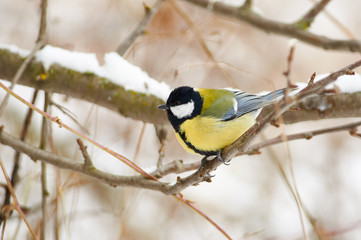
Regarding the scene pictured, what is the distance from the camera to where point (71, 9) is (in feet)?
15.2

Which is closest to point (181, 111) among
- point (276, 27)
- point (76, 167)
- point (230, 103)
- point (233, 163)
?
point (230, 103)

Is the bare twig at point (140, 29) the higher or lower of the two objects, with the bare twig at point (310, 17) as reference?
higher

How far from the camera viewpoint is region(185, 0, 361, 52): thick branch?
2101 mm

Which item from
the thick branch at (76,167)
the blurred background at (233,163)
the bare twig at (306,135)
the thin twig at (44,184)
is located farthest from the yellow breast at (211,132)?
the blurred background at (233,163)

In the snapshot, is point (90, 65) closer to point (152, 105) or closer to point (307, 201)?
point (152, 105)

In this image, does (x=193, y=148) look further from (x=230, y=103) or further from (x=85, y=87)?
(x=85, y=87)

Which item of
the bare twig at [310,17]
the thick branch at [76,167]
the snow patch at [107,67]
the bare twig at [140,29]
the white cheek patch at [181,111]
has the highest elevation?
the bare twig at [140,29]

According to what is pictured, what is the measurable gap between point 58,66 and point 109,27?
85.1 inches

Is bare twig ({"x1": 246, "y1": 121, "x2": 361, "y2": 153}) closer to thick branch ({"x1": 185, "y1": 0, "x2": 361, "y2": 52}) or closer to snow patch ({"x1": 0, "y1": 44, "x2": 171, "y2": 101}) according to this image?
Result: thick branch ({"x1": 185, "y1": 0, "x2": 361, "y2": 52})

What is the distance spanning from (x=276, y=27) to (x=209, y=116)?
0.69 meters

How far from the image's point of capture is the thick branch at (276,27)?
2101 millimetres

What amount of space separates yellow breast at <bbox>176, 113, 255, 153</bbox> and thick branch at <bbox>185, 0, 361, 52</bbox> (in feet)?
1.92

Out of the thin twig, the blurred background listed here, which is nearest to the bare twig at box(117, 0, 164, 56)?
the thin twig

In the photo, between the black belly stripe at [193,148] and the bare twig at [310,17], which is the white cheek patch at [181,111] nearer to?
the black belly stripe at [193,148]
